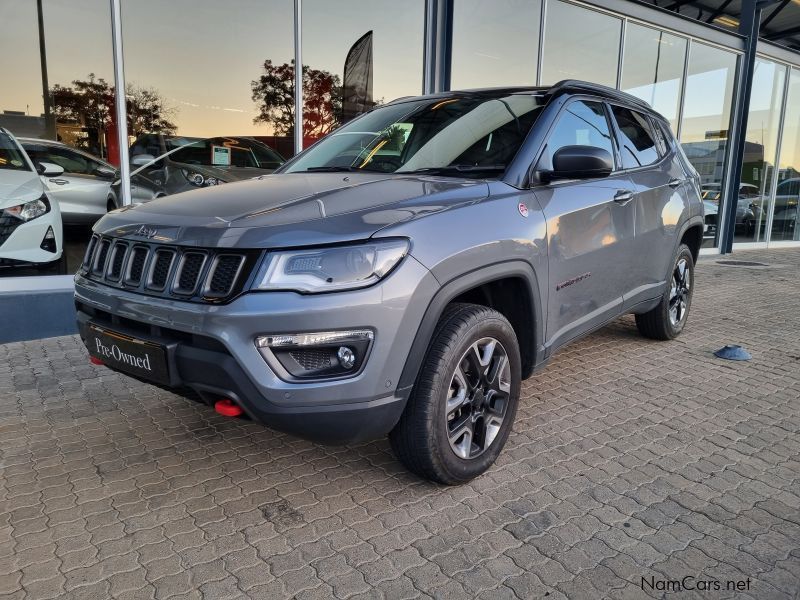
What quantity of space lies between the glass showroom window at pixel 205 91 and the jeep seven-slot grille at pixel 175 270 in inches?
142

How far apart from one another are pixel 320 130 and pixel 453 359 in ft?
18.8

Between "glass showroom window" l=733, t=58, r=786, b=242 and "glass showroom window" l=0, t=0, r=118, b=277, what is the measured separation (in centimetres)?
1209

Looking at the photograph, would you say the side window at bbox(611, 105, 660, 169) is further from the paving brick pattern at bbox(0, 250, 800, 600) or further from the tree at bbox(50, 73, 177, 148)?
the tree at bbox(50, 73, 177, 148)

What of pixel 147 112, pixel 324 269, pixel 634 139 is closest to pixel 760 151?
pixel 634 139

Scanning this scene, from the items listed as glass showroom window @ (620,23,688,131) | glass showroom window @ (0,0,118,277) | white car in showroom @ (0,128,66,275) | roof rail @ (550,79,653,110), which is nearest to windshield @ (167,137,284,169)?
glass showroom window @ (0,0,118,277)

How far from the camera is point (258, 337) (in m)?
2.07

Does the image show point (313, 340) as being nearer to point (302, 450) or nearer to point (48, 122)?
point (302, 450)

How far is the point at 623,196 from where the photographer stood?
3727mm

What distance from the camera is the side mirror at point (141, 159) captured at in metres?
6.00

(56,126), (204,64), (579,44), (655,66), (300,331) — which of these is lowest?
(300,331)

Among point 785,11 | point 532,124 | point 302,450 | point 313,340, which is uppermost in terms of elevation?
point 785,11

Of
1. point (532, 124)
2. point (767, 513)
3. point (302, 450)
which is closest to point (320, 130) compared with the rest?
point (532, 124)

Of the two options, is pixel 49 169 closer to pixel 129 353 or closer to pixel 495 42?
pixel 129 353

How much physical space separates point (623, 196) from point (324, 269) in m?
2.40
